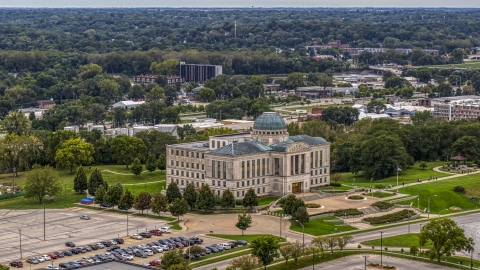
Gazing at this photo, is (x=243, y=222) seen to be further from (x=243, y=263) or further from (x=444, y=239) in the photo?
(x=444, y=239)

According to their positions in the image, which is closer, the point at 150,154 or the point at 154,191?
the point at 154,191

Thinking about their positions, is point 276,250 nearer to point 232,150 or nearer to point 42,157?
point 232,150

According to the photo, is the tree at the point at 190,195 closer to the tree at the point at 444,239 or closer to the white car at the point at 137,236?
the white car at the point at 137,236

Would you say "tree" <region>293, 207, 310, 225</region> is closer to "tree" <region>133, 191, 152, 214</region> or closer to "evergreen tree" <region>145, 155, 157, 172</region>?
"tree" <region>133, 191, 152, 214</region>

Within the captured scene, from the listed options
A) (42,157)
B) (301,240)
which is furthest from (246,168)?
(42,157)

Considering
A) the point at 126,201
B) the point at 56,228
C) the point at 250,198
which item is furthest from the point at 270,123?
the point at 56,228

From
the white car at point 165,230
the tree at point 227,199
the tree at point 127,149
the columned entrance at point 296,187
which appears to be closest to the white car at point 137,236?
the white car at point 165,230
